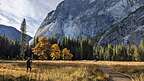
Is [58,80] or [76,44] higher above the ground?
[76,44]

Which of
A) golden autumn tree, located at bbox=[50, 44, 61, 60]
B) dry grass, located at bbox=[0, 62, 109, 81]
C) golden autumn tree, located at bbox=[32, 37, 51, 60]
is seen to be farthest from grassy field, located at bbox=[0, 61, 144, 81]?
golden autumn tree, located at bbox=[50, 44, 61, 60]

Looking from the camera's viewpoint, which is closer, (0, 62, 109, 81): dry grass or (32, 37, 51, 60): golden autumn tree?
(0, 62, 109, 81): dry grass

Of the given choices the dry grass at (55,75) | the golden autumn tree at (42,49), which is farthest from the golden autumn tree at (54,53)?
the dry grass at (55,75)

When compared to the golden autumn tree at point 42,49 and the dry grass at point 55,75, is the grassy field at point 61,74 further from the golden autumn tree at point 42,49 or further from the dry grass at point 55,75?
the golden autumn tree at point 42,49

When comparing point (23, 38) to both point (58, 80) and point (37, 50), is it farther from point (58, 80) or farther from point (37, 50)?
point (58, 80)

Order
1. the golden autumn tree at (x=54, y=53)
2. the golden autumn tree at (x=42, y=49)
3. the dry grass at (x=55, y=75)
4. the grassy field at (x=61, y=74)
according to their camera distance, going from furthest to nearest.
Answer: the golden autumn tree at (x=54, y=53) → the golden autumn tree at (x=42, y=49) → the grassy field at (x=61, y=74) → the dry grass at (x=55, y=75)

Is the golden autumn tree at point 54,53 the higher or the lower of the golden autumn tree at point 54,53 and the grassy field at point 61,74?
the higher

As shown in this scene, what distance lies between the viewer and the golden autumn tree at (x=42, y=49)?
149 meters

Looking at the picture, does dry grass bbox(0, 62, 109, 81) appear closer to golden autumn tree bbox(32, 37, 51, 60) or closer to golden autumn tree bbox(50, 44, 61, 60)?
golden autumn tree bbox(32, 37, 51, 60)

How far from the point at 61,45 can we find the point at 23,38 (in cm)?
2343

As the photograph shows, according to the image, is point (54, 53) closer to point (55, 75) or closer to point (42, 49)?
point (42, 49)

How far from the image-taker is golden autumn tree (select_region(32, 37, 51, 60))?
490 feet

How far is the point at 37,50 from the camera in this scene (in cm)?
14912

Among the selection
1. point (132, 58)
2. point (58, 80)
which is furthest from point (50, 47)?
point (58, 80)
